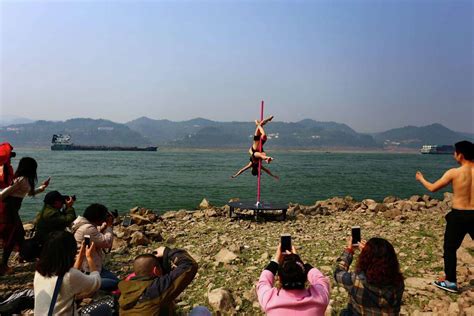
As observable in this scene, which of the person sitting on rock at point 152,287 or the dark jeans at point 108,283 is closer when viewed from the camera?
the person sitting on rock at point 152,287

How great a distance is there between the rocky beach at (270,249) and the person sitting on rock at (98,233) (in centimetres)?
132

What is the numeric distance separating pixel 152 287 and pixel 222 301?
2.61 meters

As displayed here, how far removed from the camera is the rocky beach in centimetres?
568

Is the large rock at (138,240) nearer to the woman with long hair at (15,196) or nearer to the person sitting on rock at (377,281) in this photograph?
the woman with long hair at (15,196)

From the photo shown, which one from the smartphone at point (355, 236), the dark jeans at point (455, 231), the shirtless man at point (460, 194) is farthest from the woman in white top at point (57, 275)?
the dark jeans at point (455, 231)

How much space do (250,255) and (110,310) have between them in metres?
4.68

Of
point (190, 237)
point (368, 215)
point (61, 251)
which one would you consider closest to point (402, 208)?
point (368, 215)

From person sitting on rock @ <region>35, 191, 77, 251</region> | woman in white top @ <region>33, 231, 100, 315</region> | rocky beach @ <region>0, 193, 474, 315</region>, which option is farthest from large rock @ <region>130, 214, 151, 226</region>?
woman in white top @ <region>33, 231, 100, 315</region>

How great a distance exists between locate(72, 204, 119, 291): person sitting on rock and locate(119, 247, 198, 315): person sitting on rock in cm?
184

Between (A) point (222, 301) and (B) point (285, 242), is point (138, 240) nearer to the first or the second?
(A) point (222, 301)

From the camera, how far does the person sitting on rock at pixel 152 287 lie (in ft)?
10.2

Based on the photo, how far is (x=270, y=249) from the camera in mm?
9156

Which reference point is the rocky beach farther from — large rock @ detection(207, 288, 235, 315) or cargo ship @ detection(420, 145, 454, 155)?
cargo ship @ detection(420, 145, 454, 155)

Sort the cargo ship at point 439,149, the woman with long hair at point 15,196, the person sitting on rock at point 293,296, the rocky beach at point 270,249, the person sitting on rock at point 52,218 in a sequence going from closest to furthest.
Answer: the person sitting on rock at point 293,296 < the rocky beach at point 270,249 < the person sitting on rock at point 52,218 < the woman with long hair at point 15,196 < the cargo ship at point 439,149
